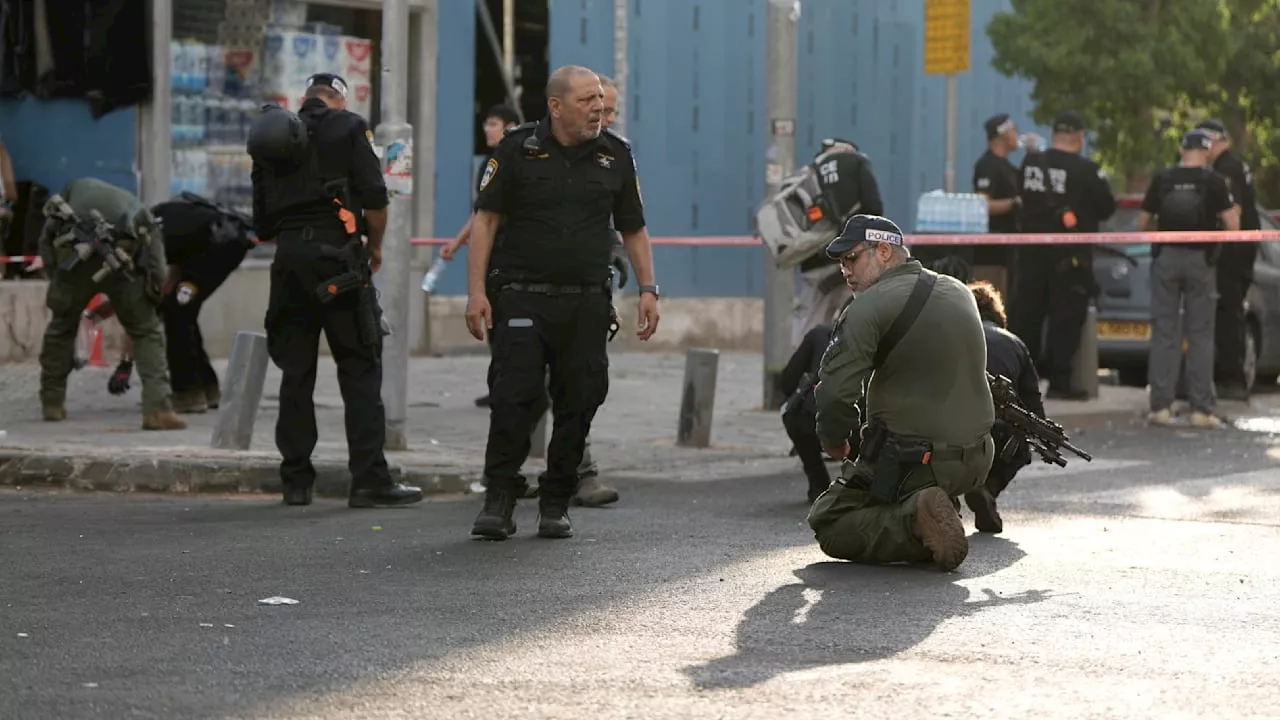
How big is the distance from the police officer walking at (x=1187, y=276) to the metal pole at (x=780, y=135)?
228cm

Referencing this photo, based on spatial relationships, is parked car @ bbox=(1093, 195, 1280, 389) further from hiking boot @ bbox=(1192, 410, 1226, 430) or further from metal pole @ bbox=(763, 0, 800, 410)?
metal pole @ bbox=(763, 0, 800, 410)

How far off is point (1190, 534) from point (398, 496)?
10.6 feet

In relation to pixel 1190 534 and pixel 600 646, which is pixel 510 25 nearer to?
pixel 1190 534

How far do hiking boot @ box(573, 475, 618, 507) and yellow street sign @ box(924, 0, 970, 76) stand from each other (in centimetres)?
910

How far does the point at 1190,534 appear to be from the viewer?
9.23 metres

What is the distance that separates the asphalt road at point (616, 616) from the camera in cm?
552

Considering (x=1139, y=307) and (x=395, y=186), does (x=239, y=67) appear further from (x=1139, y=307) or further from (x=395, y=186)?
(x=1139, y=307)

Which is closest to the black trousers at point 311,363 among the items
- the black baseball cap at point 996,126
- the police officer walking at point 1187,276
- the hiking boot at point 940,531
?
the hiking boot at point 940,531

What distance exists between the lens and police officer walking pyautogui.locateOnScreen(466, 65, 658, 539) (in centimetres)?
866

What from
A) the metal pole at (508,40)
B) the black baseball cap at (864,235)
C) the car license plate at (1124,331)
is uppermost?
the metal pole at (508,40)

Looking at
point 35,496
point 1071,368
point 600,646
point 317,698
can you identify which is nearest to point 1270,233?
point 1071,368

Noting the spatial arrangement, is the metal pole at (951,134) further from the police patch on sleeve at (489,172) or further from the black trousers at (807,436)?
the police patch on sleeve at (489,172)

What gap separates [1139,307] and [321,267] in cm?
887

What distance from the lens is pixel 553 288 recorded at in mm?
8727
